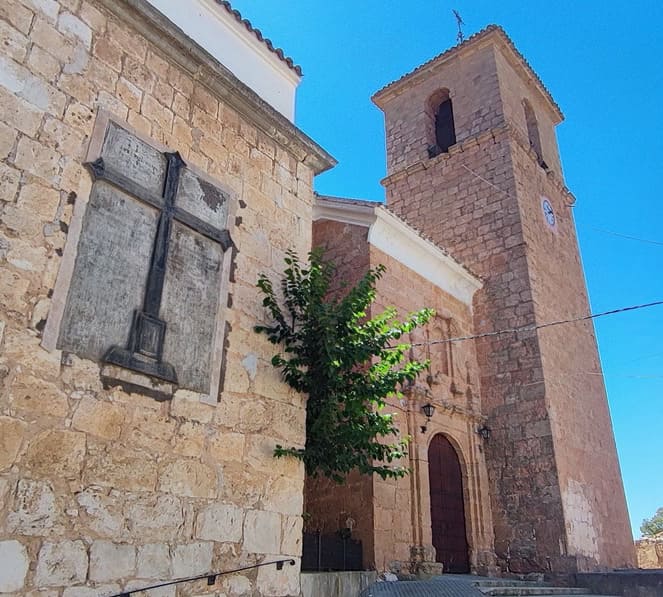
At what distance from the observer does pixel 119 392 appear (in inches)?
131

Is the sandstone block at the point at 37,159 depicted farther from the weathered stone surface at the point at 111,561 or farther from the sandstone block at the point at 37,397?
the weathered stone surface at the point at 111,561

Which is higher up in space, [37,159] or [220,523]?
[37,159]

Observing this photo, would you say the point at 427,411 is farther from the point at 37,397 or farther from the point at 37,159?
the point at 37,159

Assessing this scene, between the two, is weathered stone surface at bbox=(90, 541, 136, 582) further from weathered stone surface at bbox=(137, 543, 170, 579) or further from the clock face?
the clock face

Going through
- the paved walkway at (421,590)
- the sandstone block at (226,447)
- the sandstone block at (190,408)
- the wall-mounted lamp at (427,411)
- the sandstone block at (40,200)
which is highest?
the wall-mounted lamp at (427,411)

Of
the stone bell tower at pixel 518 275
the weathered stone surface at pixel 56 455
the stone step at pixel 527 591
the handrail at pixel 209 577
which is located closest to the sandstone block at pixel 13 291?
the weathered stone surface at pixel 56 455

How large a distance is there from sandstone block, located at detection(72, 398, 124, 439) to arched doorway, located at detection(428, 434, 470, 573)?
19.4 feet

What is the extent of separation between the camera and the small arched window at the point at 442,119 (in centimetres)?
1372

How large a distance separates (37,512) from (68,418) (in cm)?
46

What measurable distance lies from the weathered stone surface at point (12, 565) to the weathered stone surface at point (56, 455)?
13.0 inches

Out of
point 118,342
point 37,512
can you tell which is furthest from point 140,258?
point 37,512

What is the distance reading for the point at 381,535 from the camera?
6.80m

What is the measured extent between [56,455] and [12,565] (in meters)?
0.51

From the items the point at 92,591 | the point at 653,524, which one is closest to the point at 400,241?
the point at 92,591
